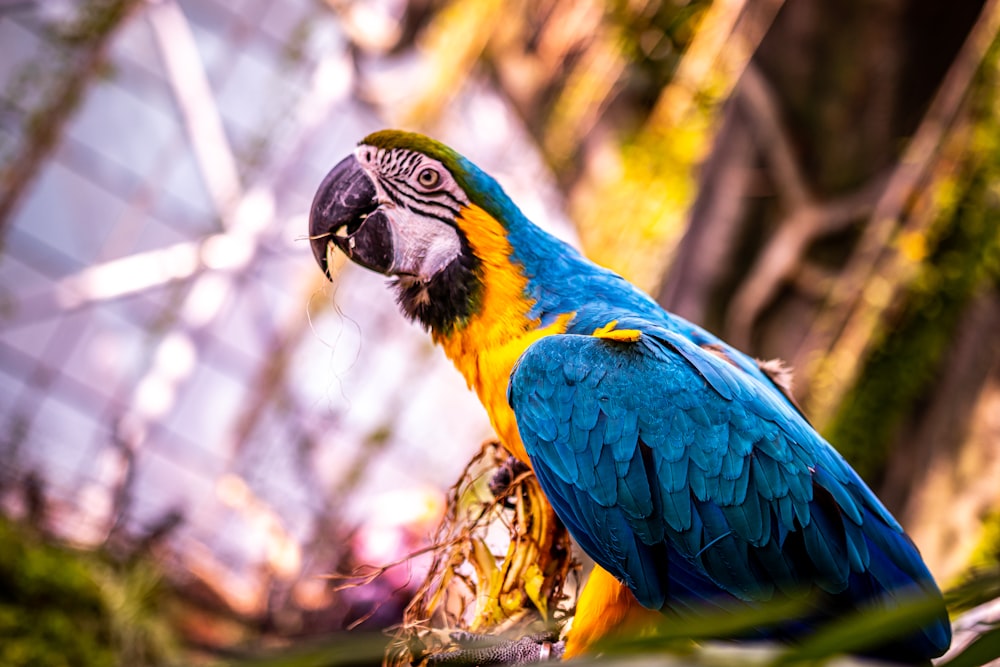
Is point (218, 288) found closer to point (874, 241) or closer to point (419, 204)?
point (874, 241)

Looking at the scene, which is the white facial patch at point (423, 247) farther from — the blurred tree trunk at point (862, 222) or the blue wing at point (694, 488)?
the blurred tree trunk at point (862, 222)

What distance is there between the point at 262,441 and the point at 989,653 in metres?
5.25

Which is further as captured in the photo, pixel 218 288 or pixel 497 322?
pixel 218 288

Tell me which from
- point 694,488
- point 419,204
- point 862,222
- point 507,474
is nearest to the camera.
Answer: point 694,488

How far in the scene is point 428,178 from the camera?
1.05m

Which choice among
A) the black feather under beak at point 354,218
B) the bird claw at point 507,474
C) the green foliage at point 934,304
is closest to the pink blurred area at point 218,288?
the green foliage at point 934,304

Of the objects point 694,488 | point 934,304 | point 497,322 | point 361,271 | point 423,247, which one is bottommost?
point 934,304

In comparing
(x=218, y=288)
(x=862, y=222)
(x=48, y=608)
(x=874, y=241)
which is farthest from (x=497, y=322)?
(x=218, y=288)

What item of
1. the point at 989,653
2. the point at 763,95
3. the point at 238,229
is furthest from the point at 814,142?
the point at 238,229

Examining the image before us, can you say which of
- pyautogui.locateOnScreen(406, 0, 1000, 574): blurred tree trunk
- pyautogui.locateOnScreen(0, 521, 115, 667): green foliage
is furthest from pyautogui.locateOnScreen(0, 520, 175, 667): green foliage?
pyautogui.locateOnScreen(406, 0, 1000, 574): blurred tree trunk

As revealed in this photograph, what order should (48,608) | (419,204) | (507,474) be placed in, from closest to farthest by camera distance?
(419,204)
(507,474)
(48,608)

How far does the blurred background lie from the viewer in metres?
2.69

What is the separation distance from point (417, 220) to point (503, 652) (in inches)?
21.0

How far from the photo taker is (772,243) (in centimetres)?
291
